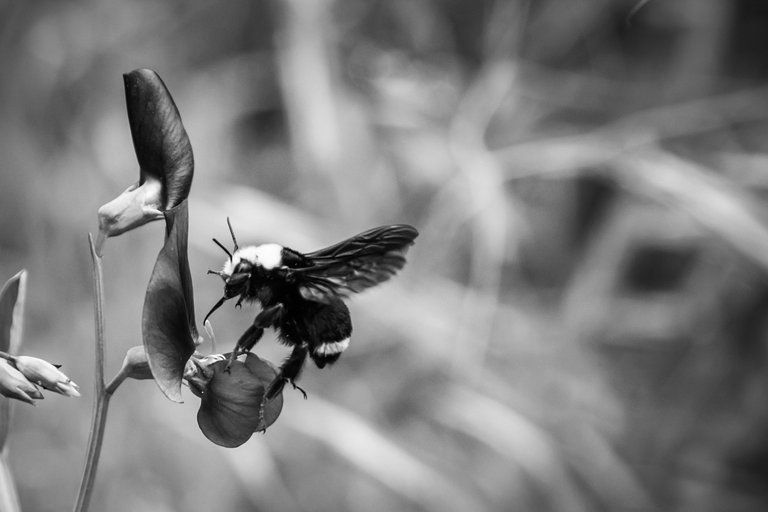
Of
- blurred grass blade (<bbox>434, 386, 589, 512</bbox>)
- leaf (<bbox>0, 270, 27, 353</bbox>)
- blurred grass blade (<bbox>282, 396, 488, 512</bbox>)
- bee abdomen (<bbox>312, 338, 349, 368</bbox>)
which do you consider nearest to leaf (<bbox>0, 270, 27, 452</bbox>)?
leaf (<bbox>0, 270, 27, 353</bbox>)

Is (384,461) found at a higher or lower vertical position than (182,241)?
higher

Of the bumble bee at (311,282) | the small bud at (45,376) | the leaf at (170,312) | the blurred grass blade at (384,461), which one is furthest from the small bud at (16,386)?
the blurred grass blade at (384,461)

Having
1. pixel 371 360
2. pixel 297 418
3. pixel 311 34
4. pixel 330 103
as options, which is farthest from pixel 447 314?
pixel 311 34

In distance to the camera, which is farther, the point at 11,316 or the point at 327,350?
the point at 327,350

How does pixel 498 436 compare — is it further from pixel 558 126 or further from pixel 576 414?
pixel 558 126

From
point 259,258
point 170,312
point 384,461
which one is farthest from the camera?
point 384,461

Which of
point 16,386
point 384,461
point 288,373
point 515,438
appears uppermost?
point 515,438

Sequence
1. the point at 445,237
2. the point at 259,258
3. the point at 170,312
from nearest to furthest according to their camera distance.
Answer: the point at 170,312, the point at 259,258, the point at 445,237

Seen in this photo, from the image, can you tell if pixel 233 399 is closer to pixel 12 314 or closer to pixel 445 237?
pixel 12 314

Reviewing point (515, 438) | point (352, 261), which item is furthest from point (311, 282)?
point (515, 438)
